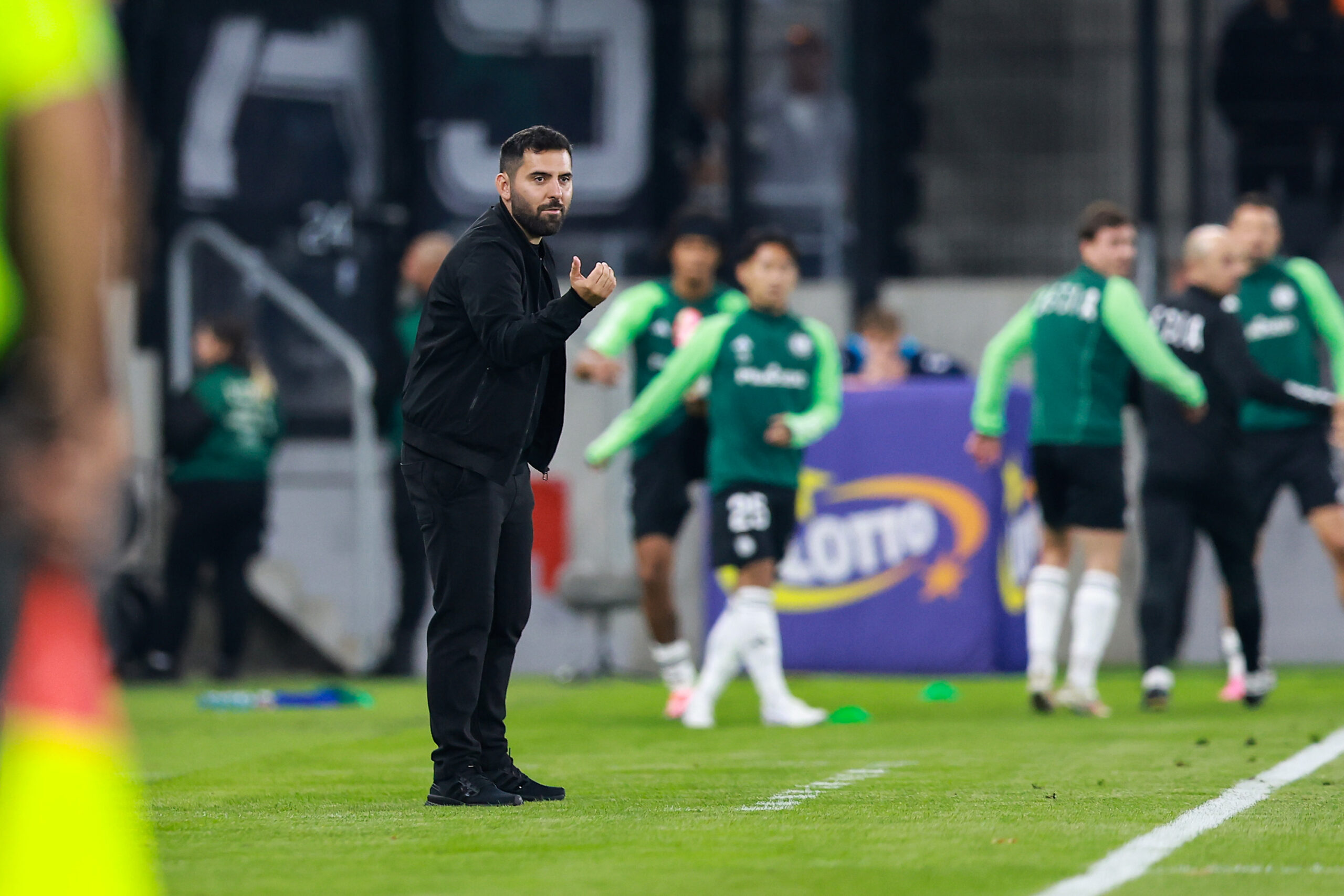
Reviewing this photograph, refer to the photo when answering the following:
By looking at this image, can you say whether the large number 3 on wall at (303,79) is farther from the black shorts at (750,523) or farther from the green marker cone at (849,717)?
the green marker cone at (849,717)

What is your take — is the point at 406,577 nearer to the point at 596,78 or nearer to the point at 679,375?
the point at 596,78

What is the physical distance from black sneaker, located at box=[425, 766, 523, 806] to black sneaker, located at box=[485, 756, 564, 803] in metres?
0.15

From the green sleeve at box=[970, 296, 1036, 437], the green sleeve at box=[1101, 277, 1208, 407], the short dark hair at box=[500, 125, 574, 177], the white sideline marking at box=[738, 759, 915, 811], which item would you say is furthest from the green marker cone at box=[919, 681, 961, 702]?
the short dark hair at box=[500, 125, 574, 177]

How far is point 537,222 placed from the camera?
21.7 ft

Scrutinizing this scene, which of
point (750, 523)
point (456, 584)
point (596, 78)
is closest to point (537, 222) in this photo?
point (456, 584)

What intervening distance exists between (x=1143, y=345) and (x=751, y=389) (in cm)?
162

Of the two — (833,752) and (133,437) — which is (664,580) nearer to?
(833,752)

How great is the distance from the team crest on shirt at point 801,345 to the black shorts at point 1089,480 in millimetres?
1122

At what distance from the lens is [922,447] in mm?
13141

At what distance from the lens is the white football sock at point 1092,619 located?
1012 cm

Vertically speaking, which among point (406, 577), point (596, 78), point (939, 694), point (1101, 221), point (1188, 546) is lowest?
point (939, 694)

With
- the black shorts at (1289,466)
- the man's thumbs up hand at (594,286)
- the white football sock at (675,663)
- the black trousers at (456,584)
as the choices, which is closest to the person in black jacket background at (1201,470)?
the black shorts at (1289,466)

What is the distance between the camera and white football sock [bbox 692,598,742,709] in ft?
31.7

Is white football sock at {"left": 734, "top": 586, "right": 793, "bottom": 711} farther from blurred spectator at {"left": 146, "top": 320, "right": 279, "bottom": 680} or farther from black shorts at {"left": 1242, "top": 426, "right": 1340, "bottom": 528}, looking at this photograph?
blurred spectator at {"left": 146, "top": 320, "right": 279, "bottom": 680}
